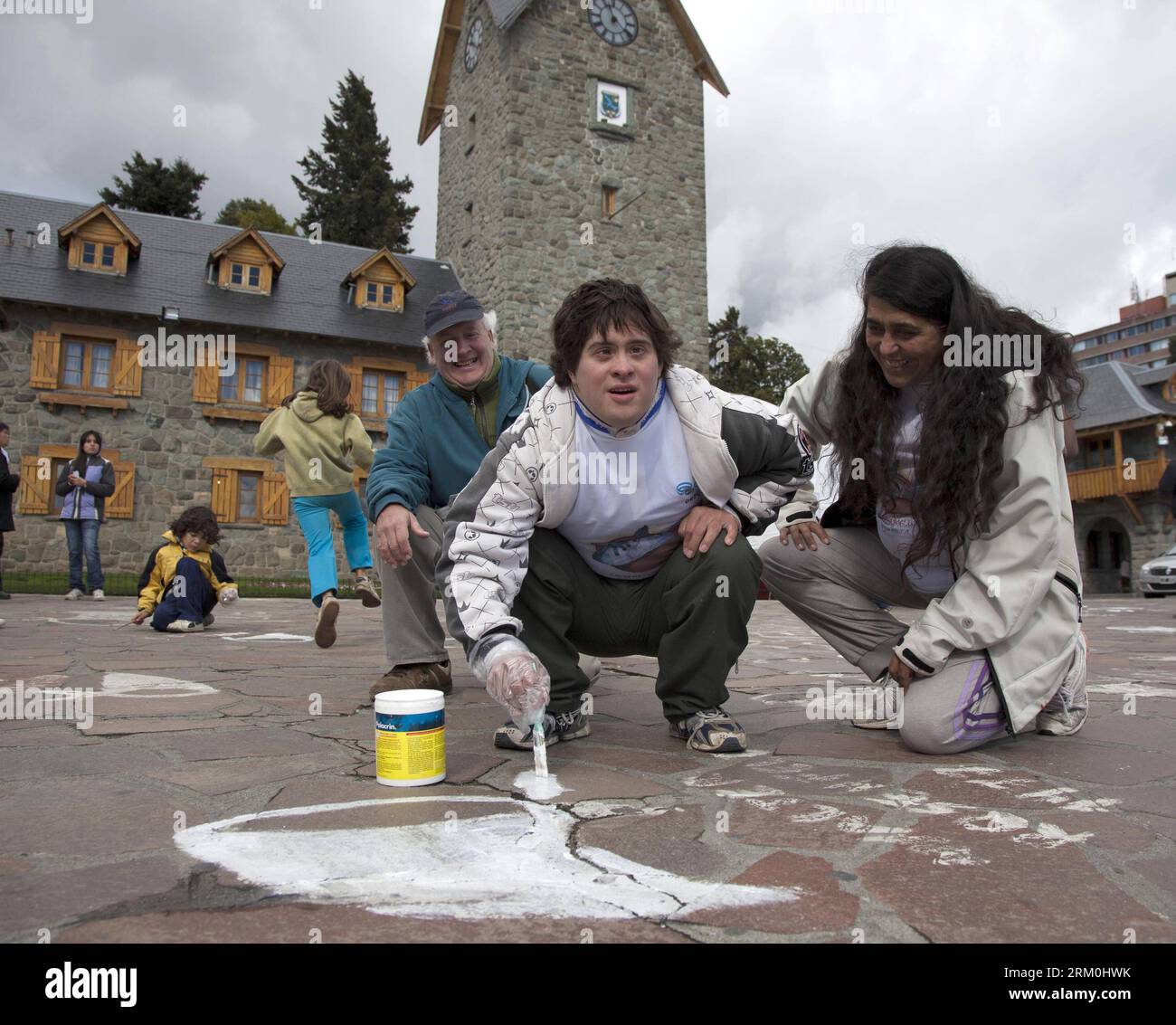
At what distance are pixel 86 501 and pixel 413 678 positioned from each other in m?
Result: 8.22

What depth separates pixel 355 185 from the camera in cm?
3328

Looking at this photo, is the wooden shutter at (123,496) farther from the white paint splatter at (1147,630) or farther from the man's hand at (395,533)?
the white paint splatter at (1147,630)

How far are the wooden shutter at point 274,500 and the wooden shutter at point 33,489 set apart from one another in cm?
409

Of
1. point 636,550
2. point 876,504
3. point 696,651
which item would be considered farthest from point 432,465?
point 876,504

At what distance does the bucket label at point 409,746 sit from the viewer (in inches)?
82.2

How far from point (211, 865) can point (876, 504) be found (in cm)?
219

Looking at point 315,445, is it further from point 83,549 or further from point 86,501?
point 83,549

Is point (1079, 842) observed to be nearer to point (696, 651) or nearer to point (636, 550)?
point (696, 651)

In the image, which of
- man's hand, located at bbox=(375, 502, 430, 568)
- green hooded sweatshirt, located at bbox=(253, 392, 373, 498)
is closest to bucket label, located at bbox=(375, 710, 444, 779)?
man's hand, located at bbox=(375, 502, 430, 568)

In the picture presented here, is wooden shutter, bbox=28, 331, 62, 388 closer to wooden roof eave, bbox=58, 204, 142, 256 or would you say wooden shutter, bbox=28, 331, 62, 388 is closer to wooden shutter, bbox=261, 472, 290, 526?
wooden roof eave, bbox=58, 204, 142, 256

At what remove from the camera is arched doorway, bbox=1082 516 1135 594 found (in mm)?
28969

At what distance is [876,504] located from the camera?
9.39 ft
